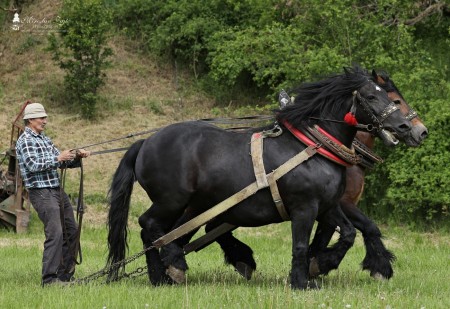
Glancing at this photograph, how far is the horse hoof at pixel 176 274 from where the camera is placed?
931 centimetres

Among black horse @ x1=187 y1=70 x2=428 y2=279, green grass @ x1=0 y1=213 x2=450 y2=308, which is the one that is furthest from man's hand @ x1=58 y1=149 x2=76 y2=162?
black horse @ x1=187 y1=70 x2=428 y2=279

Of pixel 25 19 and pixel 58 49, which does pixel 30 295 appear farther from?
pixel 25 19

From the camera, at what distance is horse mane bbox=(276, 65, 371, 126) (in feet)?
30.3

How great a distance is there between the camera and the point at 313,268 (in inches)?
385

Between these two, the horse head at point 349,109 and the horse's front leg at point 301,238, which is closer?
the horse's front leg at point 301,238

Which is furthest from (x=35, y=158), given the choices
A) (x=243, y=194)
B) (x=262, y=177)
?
(x=262, y=177)

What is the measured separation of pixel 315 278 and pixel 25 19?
16.6 metres

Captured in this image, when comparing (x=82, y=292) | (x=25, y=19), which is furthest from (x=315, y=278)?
(x=25, y=19)

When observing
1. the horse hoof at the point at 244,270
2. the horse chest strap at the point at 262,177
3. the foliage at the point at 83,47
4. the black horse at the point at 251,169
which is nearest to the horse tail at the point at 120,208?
the black horse at the point at 251,169

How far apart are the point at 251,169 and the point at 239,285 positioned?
1181mm

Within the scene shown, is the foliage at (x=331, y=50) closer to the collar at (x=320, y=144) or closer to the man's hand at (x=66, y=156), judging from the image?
the collar at (x=320, y=144)

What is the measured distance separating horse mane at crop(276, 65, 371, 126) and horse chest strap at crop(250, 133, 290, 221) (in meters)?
0.44

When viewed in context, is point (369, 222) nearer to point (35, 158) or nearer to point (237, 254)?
point (237, 254)

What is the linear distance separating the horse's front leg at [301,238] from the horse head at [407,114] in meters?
1.13
